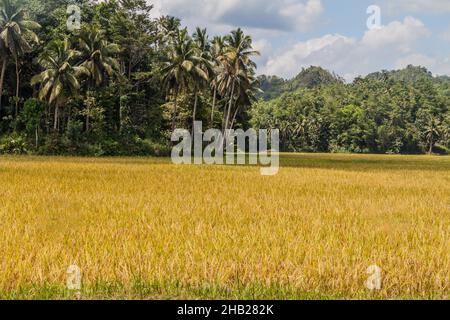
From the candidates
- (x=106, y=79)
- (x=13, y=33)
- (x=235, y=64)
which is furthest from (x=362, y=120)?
(x=13, y=33)

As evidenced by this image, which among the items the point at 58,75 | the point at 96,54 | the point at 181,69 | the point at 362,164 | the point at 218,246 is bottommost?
the point at 362,164

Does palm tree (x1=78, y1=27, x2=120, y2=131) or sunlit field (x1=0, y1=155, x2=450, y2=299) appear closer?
sunlit field (x1=0, y1=155, x2=450, y2=299)

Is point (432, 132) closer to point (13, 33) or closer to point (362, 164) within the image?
point (362, 164)

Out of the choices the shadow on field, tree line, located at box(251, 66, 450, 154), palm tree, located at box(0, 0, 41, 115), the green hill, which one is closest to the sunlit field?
the shadow on field

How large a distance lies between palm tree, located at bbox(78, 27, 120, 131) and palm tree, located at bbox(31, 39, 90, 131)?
32.0 inches

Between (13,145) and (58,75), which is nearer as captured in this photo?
(58,75)

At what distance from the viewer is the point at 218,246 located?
602 cm

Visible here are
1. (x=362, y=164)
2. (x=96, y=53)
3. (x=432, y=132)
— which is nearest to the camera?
(x=362, y=164)

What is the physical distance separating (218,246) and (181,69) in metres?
33.1

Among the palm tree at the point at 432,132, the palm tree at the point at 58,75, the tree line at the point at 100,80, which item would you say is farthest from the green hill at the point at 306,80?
the palm tree at the point at 58,75

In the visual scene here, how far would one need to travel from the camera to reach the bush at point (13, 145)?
33438 mm

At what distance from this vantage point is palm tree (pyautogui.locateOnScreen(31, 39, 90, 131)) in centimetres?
3269

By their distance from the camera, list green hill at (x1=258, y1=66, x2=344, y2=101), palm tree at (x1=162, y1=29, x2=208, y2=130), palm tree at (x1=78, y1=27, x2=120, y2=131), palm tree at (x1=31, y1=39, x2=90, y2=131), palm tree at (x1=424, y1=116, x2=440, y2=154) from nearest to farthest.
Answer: palm tree at (x1=31, y1=39, x2=90, y2=131), palm tree at (x1=78, y1=27, x2=120, y2=131), palm tree at (x1=162, y1=29, x2=208, y2=130), palm tree at (x1=424, y1=116, x2=440, y2=154), green hill at (x1=258, y1=66, x2=344, y2=101)

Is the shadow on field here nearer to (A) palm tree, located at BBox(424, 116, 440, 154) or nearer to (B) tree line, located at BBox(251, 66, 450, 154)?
(B) tree line, located at BBox(251, 66, 450, 154)
